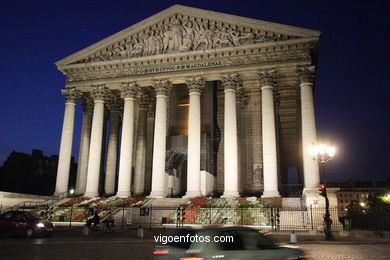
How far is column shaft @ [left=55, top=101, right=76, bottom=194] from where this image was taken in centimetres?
3681

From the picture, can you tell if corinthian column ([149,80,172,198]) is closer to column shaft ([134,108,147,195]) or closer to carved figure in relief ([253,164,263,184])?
column shaft ([134,108,147,195])

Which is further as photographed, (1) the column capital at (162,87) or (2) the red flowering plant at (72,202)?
(1) the column capital at (162,87)

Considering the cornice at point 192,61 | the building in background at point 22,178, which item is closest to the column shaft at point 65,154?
the cornice at point 192,61

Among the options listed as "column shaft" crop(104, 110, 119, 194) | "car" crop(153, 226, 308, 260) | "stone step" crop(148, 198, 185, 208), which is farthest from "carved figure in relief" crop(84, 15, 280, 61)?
"car" crop(153, 226, 308, 260)

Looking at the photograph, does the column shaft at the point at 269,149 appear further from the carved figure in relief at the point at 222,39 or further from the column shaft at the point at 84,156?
the column shaft at the point at 84,156

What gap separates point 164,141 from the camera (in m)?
34.7

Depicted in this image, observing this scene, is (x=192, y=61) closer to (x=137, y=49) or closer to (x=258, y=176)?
(x=137, y=49)

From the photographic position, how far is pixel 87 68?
3856cm

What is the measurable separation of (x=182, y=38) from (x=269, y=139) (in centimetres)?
1358

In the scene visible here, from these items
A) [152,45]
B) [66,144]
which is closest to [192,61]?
[152,45]

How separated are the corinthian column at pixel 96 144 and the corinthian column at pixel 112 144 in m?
2.54

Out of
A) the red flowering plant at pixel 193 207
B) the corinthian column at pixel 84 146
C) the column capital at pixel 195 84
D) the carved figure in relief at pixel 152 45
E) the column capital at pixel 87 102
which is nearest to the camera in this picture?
the red flowering plant at pixel 193 207

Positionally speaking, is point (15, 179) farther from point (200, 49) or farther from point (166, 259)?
point (166, 259)

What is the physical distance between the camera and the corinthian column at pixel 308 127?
29.9 m
